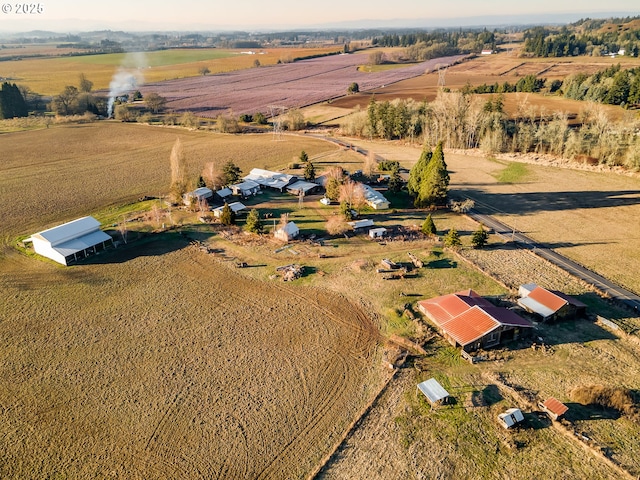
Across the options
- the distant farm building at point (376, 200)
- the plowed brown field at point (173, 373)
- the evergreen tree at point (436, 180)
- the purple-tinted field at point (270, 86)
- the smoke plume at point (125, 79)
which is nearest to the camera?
the plowed brown field at point (173, 373)

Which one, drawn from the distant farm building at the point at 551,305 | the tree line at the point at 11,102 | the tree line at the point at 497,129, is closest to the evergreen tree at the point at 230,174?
the tree line at the point at 497,129

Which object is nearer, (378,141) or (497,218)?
(497,218)

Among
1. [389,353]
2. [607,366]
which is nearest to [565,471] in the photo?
[607,366]

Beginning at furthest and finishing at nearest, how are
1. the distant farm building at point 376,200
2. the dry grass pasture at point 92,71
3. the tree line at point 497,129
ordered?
the dry grass pasture at point 92,71 → the tree line at point 497,129 → the distant farm building at point 376,200

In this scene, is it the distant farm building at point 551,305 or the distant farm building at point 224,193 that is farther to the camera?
the distant farm building at point 224,193

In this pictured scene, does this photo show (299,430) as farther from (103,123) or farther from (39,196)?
(103,123)

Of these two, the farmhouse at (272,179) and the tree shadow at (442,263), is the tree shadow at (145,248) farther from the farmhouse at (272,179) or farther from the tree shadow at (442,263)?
the tree shadow at (442,263)
